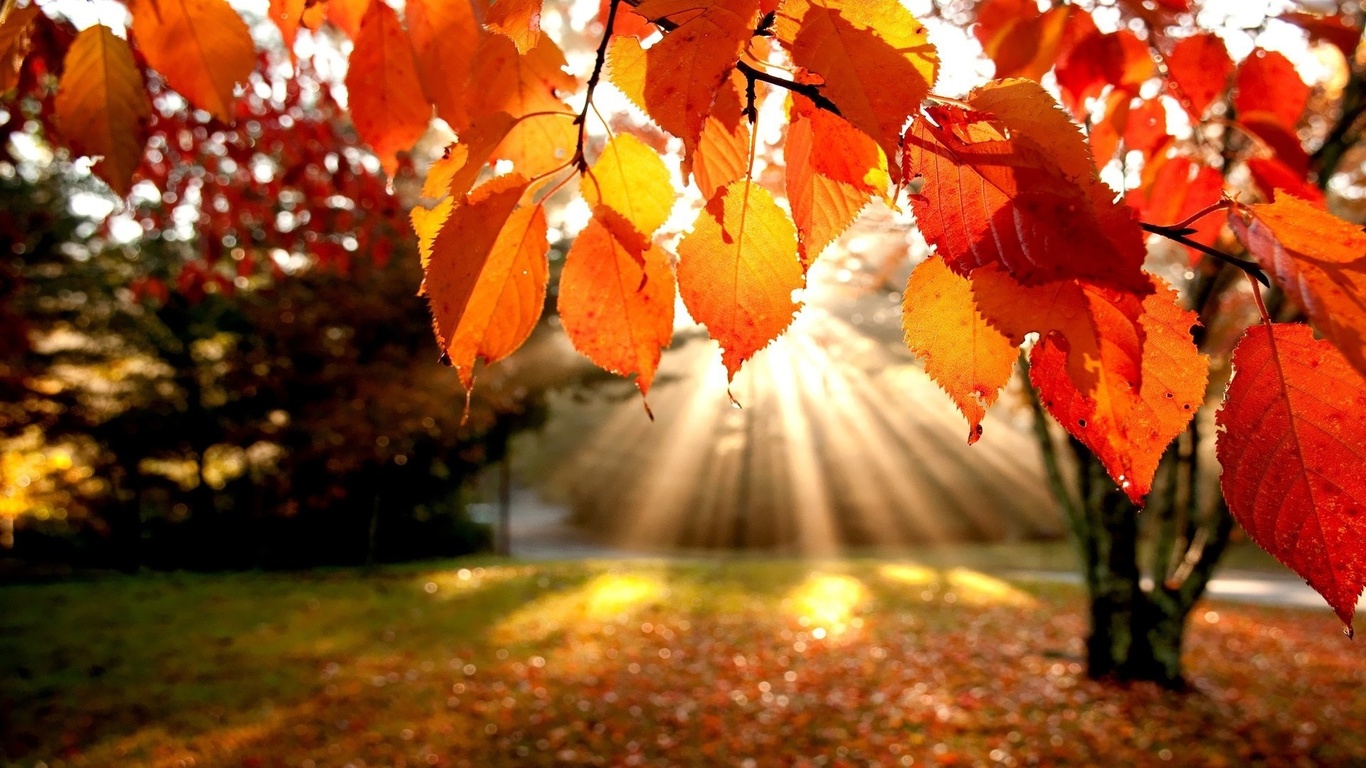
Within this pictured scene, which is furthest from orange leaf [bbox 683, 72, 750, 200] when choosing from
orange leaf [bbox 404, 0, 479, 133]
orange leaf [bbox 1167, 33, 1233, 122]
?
orange leaf [bbox 1167, 33, 1233, 122]

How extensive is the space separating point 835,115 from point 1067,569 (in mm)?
17276

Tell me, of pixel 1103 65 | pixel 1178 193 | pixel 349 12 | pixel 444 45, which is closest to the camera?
pixel 444 45

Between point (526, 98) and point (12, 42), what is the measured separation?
0.50 m

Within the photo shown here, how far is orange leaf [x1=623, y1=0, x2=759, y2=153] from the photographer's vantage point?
0.59 metres

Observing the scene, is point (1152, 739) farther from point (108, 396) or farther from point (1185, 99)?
point (108, 396)

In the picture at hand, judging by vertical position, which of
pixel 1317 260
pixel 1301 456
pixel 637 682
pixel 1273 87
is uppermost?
pixel 1273 87

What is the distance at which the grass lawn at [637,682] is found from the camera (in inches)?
190

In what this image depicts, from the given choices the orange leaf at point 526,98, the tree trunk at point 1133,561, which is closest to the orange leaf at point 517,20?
the orange leaf at point 526,98

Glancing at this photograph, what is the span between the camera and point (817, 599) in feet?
33.8

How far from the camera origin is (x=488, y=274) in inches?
27.1

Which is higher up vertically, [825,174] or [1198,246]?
[825,174]

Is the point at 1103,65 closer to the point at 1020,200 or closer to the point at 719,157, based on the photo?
the point at 719,157

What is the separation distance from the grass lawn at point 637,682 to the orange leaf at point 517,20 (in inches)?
184

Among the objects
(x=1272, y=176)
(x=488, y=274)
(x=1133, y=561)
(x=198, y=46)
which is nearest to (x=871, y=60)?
(x=488, y=274)
